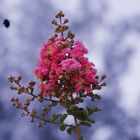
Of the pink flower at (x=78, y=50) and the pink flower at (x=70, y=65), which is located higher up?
the pink flower at (x=78, y=50)

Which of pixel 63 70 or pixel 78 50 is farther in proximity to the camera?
pixel 78 50

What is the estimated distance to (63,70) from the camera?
5.52 m

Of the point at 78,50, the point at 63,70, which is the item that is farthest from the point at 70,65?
the point at 78,50

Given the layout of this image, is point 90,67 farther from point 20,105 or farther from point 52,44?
point 20,105

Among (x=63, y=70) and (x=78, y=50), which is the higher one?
(x=78, y=50)

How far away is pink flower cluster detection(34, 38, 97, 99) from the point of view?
5.47m

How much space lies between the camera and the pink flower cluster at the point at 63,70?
18.0 feet

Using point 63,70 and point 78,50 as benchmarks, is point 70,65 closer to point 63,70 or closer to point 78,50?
point 63,70

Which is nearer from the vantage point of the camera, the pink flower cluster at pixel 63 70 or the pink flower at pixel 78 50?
the pink flower cluster at pixel 63 70

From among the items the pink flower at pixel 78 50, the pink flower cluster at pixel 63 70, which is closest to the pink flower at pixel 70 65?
the pink flower cluster at pixel 63 70

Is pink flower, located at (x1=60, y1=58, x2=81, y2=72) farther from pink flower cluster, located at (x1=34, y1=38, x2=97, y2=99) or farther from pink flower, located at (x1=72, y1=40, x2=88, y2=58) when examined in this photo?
pink flower, located at (x1=72, y1=40, x2=88, y2=58)

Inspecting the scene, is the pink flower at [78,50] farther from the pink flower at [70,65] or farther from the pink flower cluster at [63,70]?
the pink flower at [70,65]

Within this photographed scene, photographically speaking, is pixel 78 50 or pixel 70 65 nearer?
pixel 70 65

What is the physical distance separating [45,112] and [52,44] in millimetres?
983
